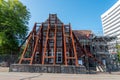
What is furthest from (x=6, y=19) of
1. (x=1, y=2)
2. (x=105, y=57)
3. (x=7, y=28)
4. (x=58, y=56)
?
(x=105, y=57)

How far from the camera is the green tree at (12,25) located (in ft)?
112

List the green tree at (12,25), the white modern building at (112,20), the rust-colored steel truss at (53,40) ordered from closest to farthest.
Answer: the rust-colored steel truss at (53,40)
the green tree at (12,25)
the white modern building at (112,20)

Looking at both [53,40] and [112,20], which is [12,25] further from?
[112,20]

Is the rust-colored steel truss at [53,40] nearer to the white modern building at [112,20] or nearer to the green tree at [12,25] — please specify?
the green tree at [12,25]

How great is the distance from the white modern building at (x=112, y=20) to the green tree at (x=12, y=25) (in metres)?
81.9

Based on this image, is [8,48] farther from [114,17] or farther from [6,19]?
[114,17]

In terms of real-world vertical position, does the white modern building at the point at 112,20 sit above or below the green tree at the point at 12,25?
above

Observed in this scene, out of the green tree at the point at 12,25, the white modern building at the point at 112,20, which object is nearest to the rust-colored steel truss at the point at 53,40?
the green tree at the point at 12,25

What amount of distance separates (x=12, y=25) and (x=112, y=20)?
103 m

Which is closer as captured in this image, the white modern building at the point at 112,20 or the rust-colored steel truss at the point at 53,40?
the rust-colored steel truss at the point at 53,40

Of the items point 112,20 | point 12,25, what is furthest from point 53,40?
point 112,20

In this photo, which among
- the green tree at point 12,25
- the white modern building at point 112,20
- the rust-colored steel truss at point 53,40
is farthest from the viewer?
the white modern building at point 112,20

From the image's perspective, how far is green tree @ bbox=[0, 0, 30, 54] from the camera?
34.3m

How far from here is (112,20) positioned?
415ft
